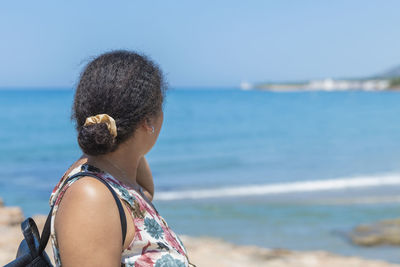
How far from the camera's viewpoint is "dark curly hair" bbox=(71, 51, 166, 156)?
1447 mm

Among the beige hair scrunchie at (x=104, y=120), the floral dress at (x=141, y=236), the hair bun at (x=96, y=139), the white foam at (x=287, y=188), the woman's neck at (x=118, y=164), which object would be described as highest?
the beige hair scrunchie at (x=104, y=120)

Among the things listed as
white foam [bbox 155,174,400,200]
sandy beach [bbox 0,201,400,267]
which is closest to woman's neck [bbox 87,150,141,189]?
sandy beach [bbox 0,201,400,267]

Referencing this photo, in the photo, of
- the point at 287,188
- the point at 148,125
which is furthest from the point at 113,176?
the point at 287,188

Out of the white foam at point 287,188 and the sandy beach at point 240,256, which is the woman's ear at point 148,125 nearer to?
the sandy beach at point 240,256

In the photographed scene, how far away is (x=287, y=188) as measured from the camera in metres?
12.2

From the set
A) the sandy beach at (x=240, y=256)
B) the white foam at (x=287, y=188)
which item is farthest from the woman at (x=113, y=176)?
the white foam at (x=287, y=188)

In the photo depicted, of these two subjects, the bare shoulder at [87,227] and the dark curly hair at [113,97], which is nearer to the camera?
the bare shoulder at [87,227]

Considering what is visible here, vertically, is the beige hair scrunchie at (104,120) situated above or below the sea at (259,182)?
above

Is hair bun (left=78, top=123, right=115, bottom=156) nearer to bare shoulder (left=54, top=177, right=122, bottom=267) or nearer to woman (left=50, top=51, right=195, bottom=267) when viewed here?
woman (left=50, top=51, right=195, bottom=267)

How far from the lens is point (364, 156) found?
1781 cm

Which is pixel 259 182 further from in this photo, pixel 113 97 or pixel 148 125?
pixel 113 97

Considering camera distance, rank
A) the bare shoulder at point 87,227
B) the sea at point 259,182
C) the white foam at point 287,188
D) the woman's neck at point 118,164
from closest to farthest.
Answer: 1. the bare shoulder at point 87,227
2. the woman's neck at point 118,164
3. the sea at point 259,182
4. the white foam at point 287,188

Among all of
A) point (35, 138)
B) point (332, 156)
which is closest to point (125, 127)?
point (332, 156)

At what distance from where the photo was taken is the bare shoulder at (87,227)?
1.28 meters
